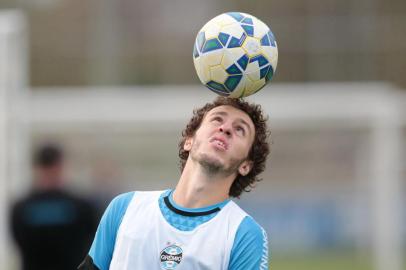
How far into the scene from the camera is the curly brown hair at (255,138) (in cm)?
536

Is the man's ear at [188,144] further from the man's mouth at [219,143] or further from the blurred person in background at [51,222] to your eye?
the blurred person in background at [51,222]

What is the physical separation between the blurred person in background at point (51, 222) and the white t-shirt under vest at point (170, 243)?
334 cm

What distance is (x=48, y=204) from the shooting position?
27.8 feet

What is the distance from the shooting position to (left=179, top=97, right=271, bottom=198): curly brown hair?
5.36m

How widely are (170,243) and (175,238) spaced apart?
4 cm

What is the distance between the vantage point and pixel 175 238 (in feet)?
16.5

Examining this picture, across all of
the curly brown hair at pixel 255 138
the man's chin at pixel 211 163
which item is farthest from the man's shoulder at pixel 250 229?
the curly brown hair at pixel 255 138

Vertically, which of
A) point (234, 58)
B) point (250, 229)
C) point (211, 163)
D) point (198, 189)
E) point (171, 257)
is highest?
point (234, 58)

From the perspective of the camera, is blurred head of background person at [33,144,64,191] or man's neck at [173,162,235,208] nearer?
man's neck at [173,162,235,208]

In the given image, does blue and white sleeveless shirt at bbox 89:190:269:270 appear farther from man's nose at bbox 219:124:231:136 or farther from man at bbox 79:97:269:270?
man's nose at bbox 219:124:231:136

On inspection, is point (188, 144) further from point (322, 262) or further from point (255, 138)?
point (322, 262)

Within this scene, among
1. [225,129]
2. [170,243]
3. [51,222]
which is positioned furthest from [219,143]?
[51,222]

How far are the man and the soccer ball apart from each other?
125 millimetres

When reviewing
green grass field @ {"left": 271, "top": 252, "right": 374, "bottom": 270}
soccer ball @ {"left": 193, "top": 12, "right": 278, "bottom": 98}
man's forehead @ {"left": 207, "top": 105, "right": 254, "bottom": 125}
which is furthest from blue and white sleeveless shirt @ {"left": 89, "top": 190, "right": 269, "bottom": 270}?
green grass field @ {"left": 271, "top": 252, "right": 374, "bottom": 270}
